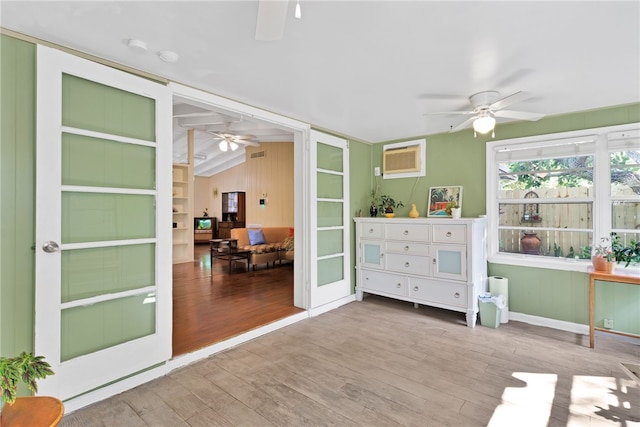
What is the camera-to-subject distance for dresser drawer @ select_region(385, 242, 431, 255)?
3.88 metres

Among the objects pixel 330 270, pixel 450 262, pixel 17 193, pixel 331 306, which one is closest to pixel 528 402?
pixel 450 262

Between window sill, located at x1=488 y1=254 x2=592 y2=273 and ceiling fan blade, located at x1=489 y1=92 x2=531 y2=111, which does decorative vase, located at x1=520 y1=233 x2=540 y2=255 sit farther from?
ceiling fan blade, located at x1=489 y1=92 x2=531 y2=111

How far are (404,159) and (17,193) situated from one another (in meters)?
4.27

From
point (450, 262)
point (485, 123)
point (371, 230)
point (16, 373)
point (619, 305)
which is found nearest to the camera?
point (16, 373)

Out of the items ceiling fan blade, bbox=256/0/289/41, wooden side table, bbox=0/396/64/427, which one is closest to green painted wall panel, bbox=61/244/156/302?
wooden side table, bbox=0/396/64/427

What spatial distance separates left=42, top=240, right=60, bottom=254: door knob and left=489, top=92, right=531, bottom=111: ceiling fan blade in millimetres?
3579

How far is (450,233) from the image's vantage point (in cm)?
369

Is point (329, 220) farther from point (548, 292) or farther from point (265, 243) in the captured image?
point (265, 243)

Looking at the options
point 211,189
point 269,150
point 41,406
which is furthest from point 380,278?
point 211,189

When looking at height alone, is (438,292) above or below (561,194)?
below

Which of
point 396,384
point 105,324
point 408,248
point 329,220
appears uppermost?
point 329,220

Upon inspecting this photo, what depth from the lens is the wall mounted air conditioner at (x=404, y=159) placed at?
452 cm

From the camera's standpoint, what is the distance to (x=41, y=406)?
1.14m

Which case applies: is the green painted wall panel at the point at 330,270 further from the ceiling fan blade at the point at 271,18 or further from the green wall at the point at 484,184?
the ceiling fan blade at the point at 271,18
